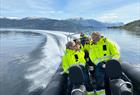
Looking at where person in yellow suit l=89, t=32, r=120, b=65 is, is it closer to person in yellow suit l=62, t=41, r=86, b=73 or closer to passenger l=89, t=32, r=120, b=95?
passenger l=89, t=32, r=120, b=95

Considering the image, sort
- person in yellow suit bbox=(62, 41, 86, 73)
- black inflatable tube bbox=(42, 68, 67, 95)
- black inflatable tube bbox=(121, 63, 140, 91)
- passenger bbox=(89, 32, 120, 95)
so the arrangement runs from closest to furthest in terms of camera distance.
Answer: black inflatable tube bbox=(42, 68, 67, 95), black inflatable tube bbox=(121, 63, 140, 91), person in yellow suit bbox=(62, 41, 86, 73), passenger bbox=(89, 32, 120, 95)

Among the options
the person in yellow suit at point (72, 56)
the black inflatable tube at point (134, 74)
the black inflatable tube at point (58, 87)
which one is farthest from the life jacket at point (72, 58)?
the black inflatable tube at point (134, 74)

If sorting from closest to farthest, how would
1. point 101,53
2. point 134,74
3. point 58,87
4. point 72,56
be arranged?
1. point 58,87
2. point 134,74
3. point 72,56
4. point 101,53

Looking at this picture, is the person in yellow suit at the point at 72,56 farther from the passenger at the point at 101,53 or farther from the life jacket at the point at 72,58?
the passenger at the point at 101,53

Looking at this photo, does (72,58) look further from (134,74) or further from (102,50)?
(134,74)

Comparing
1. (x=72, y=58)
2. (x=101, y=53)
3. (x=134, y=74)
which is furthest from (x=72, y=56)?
(x=134, y=74)

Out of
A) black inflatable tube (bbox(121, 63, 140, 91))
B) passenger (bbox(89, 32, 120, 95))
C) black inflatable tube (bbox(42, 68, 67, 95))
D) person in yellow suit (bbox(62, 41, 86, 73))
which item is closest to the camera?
black inflatable tube (bbox(42, 68, 67, 95))

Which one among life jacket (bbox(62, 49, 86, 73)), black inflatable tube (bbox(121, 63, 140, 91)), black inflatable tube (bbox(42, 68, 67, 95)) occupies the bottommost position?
black inflatable tube (bbox(42, 68, 67, 95))

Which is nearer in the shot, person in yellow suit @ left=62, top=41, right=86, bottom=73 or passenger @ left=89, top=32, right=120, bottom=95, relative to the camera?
person in yellow suit @ left=62, top=41, right=86, bottom=73

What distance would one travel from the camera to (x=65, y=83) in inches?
202

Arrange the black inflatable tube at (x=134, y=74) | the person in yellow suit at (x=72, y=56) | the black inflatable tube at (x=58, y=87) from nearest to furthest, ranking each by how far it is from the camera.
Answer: the black inflatable tube at (x=58, y=87) < the black inflatable tube at (x=134, y=74) < the person in yellow suit at (x=72, y=56)

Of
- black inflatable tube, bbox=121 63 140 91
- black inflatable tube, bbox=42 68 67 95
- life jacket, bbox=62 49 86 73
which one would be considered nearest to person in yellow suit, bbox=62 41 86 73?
life jacket, bbox=62 49 86 73

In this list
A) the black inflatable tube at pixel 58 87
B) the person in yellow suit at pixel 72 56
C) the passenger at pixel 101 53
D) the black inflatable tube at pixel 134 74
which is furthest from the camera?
the passenger at pixel 101 53

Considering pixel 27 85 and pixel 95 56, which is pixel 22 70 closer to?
pixel 27 85
